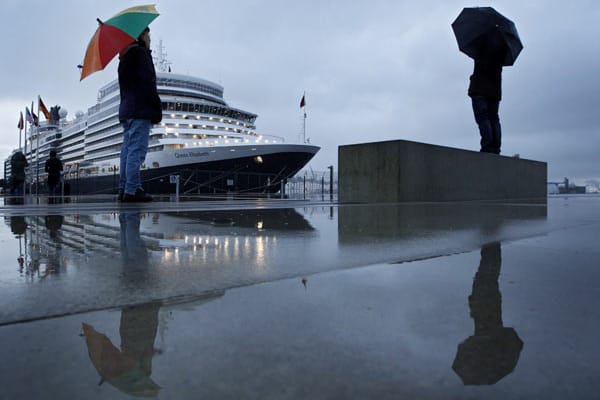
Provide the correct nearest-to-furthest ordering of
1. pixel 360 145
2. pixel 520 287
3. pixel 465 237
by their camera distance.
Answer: pixel 520 287 → pixel 465 237 → pixel 360 145

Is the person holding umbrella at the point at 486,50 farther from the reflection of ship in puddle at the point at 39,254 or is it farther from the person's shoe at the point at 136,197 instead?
the reflection of ship in puddle at the point at 39,254

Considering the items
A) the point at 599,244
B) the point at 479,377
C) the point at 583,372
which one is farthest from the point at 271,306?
the point at 599,244

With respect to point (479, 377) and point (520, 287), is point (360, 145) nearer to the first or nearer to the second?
Answer: point (520, 287)

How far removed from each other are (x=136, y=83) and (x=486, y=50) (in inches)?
352

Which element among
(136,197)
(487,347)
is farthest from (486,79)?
(487,347)

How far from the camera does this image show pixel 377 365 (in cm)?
67

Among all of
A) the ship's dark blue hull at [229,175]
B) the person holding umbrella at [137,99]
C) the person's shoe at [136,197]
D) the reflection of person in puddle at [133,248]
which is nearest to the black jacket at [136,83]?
the person holding umbrella at [137,99]

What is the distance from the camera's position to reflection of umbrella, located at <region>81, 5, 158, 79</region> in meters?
5.32

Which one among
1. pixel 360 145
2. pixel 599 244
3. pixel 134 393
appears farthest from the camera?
pixel 360 145

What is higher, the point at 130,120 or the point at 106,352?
the point at 130,120

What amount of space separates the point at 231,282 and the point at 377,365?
0.68 meters

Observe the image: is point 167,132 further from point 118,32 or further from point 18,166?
point 118,32

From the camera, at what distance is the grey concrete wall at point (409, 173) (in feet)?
25.8

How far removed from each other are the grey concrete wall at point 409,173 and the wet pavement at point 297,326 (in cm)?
629
